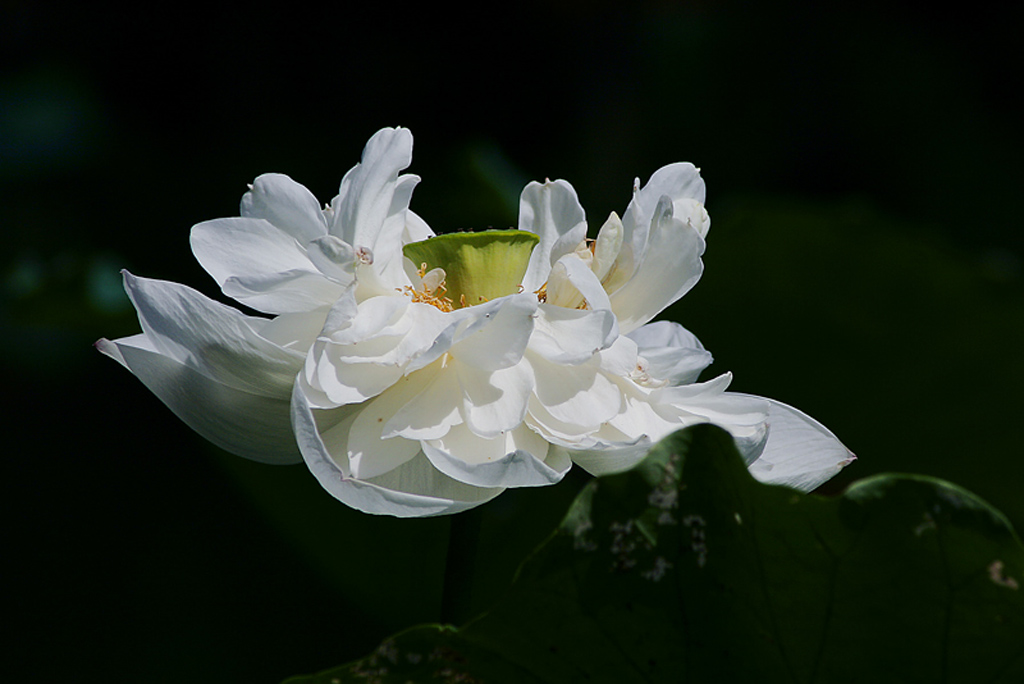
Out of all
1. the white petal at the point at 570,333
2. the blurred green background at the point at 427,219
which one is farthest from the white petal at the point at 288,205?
the blurred green background at the point at 427,219

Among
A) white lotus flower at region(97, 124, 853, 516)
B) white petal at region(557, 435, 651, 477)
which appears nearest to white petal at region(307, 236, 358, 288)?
white lotus flower at region(97, 124, 853, 516)

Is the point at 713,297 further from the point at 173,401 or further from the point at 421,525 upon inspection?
the point at 173,401

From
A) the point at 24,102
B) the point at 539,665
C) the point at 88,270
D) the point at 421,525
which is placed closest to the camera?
the point at 539,665

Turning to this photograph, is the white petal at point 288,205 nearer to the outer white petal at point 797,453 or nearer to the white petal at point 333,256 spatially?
the white petal at point 333,256

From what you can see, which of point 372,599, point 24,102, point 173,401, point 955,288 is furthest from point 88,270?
point 24,102

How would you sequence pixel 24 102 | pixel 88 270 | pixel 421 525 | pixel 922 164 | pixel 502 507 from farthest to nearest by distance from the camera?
1. pixel 922 164
2. pixel 24 102
3. pixel 502 507
4. pixel 88 270
5. pixel 421 525

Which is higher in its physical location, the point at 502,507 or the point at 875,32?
the point at 875,32

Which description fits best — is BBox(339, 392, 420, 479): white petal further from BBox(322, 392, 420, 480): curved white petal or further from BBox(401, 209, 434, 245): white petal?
BBox(401, 209, 434, 245): white petal
